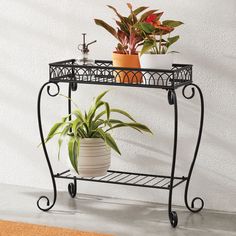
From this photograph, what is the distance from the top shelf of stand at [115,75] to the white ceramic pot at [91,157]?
310 millimetres

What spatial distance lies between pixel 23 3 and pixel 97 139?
986mm

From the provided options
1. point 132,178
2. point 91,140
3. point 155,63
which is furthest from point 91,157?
point 155,63

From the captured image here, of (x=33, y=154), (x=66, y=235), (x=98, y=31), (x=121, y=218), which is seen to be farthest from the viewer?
(x=33, y=154)

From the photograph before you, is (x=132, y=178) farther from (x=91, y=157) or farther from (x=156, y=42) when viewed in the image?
(x=156, y=42)

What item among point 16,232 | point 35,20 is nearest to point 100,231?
point 16,232

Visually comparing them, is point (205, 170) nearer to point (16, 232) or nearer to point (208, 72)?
point (208, 72)

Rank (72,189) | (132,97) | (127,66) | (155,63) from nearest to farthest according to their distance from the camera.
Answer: (155,63) < (127,66) < (132,97) < (72,189)

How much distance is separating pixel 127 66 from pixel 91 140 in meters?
0.42

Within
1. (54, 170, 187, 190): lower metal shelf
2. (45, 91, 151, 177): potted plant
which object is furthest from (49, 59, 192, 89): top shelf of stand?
(54, 170, 187, 190): lower metal shelf

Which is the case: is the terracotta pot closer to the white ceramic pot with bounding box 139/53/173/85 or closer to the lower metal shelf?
the white ceramic pot with bounding box 139/53/173/85

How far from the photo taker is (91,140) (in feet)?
10.9

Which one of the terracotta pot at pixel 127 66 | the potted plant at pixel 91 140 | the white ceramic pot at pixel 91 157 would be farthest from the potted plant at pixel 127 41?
the white ceramic pot at pixel 91 157

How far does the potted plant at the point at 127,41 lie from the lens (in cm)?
321

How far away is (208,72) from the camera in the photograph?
11.2ft
